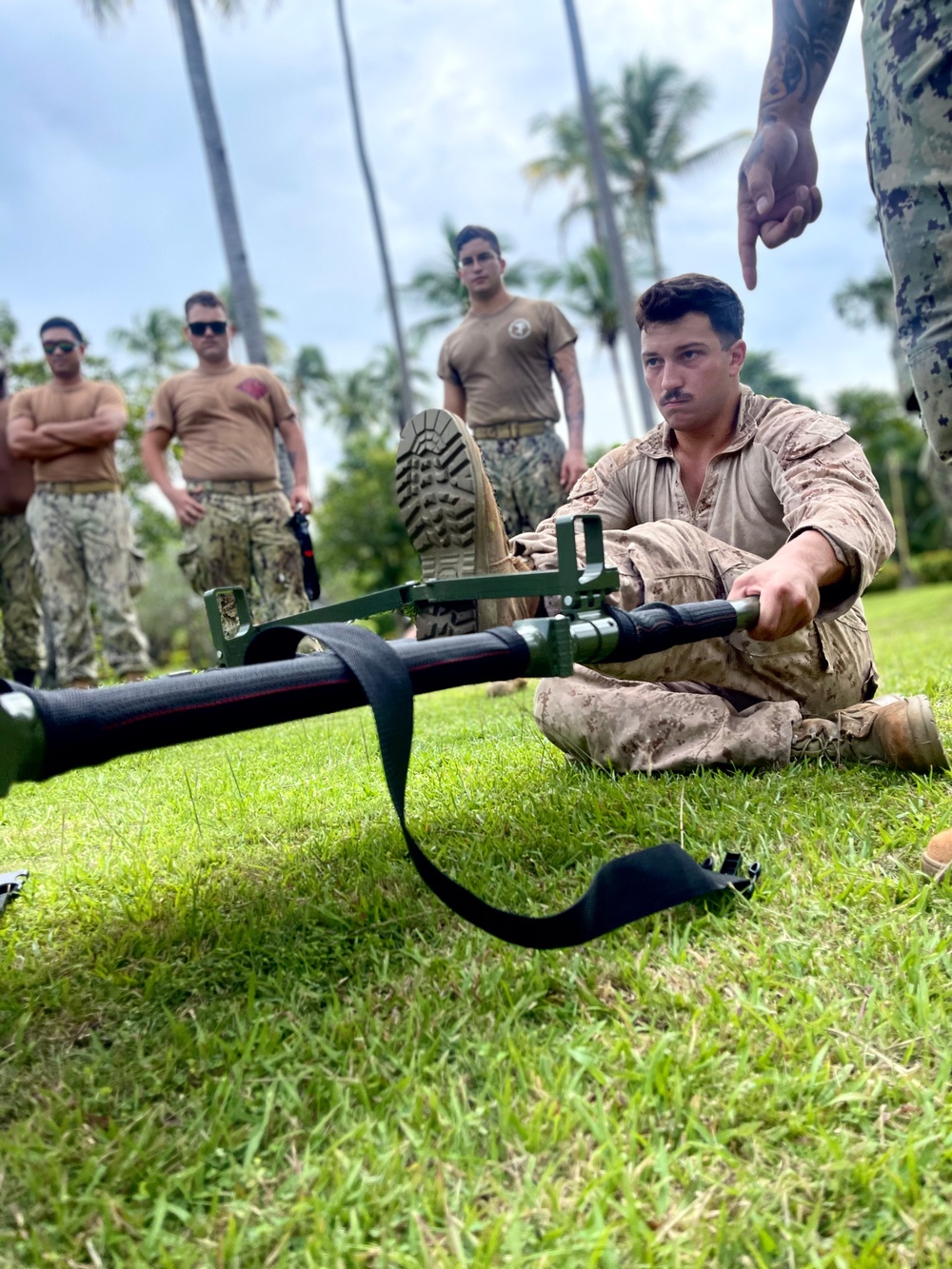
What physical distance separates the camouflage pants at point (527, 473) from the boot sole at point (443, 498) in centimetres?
266

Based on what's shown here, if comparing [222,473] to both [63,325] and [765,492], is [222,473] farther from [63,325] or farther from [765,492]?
[765,492]

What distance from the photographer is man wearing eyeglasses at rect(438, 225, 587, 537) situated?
5.17 meters

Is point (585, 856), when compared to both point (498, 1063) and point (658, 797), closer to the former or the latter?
point (658, 797)

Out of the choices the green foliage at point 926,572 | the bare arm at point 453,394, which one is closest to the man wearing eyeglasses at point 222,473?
the bare arm at point 453,394

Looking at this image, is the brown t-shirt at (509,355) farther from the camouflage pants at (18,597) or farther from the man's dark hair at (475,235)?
the camouflage pants at (18,597)

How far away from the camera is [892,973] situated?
1.29 metres

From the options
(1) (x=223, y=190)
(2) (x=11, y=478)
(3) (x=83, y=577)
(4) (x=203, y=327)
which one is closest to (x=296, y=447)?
(4) (x=203, y=327)

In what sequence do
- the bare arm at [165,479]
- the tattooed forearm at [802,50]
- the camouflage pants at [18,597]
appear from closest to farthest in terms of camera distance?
the tattooed forearm at [802,50] < the bare arm at [165,479] < the camouflage pants at [18,597]

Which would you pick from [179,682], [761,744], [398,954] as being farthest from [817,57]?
[398,954]

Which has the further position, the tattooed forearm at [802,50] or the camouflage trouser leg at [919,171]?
the tattooed forearm at [802,50]

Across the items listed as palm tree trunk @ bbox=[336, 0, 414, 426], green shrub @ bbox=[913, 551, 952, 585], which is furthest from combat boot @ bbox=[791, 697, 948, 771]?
green shrub @ bbox=[913, 551, 952, 585]

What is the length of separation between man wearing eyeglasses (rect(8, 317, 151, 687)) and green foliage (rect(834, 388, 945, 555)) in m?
31.3

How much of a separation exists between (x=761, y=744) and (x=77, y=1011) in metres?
1.55

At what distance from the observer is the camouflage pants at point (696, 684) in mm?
2158
